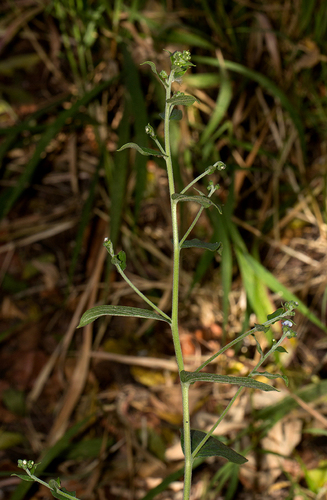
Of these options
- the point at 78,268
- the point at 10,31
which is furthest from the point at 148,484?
the point at 10,31

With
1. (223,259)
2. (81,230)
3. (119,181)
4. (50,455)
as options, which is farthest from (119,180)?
(50,455)

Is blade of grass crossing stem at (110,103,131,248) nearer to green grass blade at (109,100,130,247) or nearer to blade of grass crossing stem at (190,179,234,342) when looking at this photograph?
green grass blade at (109,100,130,247)

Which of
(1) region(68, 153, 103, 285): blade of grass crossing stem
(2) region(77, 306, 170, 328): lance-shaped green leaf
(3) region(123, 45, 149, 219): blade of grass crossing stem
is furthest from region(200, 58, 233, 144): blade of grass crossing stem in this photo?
(2) region(77, 306, 170, 328): lance-shaped green leaf

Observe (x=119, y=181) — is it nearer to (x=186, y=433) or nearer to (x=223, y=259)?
(x=223, y=259)

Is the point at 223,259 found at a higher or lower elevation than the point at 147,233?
lower

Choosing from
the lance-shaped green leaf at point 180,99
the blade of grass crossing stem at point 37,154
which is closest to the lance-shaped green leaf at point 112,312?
the lance-shaped green leaf at point 180,99

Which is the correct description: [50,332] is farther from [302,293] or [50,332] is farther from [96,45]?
[96,45]
